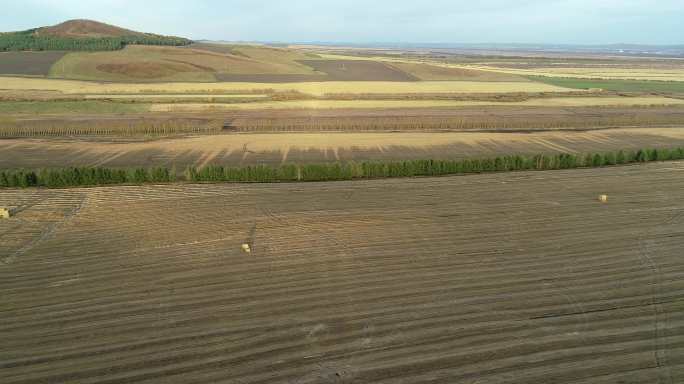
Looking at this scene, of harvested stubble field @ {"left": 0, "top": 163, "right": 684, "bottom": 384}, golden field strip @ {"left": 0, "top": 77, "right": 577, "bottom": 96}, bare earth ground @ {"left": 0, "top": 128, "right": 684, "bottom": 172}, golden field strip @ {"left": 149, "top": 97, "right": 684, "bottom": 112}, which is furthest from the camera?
golden field strip @ {"left": 0, "top": 77, "right": 577, "bottom": 96}

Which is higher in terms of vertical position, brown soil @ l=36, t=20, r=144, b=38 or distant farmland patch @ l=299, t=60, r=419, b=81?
brown soil @ l=36, t=20, r=144, b=38

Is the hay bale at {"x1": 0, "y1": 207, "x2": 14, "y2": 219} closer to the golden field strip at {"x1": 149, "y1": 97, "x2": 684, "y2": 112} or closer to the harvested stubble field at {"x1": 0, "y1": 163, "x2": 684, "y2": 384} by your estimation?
the harvested stubble field at {"x1": 0, "y1": 163, "x2": 684, "y2": 384}

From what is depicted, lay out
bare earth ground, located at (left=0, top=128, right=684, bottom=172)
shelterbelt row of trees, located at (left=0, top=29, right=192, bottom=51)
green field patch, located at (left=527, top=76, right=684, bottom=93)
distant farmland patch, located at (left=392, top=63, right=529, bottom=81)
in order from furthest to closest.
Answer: shelterbelt row of trees, located at (left=0, top=29, right=192, bottom=51) → distant farmland patch, located at (left=392, top=63, right=529, bottom=81) → green field patch, located at (left=527, top=76, right=684, bottom=93) → bare earth ground, located at (left=0, top=128, right=684, bottom=172)

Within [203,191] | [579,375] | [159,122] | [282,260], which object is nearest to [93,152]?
[159,122]

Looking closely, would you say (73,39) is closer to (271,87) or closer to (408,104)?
(271,87)

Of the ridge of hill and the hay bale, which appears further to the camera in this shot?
the ridge of hill

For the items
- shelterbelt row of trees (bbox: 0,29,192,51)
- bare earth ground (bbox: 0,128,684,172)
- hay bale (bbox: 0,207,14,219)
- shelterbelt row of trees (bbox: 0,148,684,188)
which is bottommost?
hay bale (bbox: 0,207,14,219)

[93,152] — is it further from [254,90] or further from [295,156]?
[254,90]

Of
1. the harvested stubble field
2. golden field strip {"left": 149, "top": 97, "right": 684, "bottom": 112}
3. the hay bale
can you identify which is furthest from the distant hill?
the harvested stubble field

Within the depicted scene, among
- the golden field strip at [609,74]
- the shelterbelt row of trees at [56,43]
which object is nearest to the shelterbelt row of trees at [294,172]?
the golden field strip at [609,74]

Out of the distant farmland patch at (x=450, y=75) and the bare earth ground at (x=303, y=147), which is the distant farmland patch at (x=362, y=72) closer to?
the distant farmland patch at (x=450, y=75)
